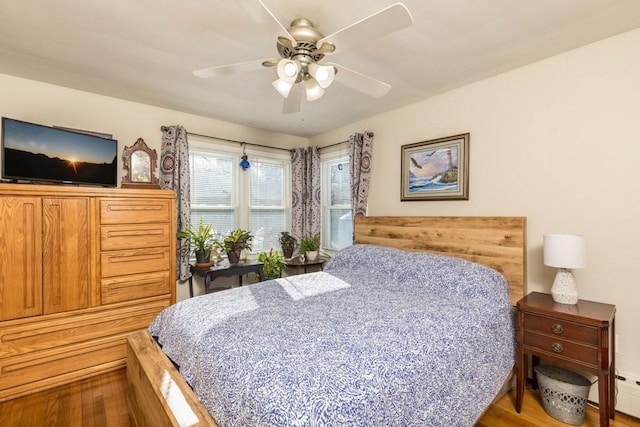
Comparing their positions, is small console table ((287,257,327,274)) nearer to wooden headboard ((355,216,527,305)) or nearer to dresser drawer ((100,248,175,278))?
wooden headboard ((355,216,527,305))

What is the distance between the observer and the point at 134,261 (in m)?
2.56

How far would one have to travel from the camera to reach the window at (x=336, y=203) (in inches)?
153

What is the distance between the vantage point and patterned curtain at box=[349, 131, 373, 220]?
339 cm

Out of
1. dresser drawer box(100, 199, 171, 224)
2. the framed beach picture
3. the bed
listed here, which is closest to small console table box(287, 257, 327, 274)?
the bed

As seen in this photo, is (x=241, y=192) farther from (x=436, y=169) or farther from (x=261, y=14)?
(x=261, y=14)

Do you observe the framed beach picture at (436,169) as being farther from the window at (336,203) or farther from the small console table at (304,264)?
the small console table at (304,264)

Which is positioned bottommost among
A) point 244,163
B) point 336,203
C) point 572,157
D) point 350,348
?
point 350,348

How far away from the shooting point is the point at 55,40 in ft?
6.30

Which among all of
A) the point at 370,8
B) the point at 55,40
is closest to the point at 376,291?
the point at 370,8

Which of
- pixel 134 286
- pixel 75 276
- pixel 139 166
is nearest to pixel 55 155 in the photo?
pixel 139 166

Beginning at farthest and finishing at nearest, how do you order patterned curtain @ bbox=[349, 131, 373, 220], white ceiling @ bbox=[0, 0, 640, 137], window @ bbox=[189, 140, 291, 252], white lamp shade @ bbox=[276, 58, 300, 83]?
1. window @ bbox=[189, 140, 291, 252]
2. patterned curtain @ bbox=[349, 131, 373, 220]
3. white ceiling @ bbox=[0, 0, 640, 137]
4. white lamp shade @ bbox=[276, 58, 300, 83]

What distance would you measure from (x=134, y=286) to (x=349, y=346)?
2.14 metres

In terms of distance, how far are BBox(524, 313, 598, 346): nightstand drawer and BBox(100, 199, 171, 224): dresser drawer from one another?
2.92 meters

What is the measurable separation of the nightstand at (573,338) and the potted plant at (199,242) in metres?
2.86
